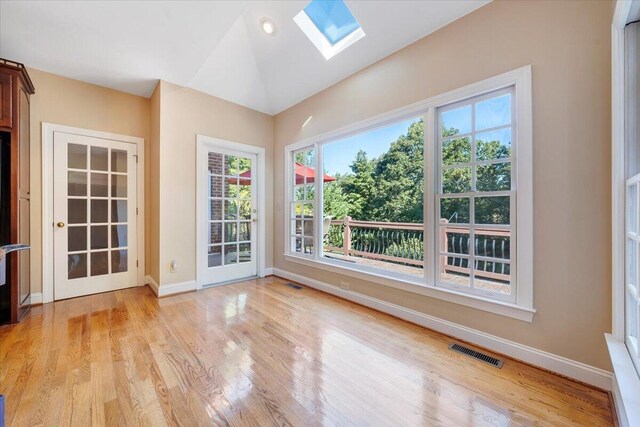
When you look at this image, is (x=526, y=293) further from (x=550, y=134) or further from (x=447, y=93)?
(x=447, y=93)

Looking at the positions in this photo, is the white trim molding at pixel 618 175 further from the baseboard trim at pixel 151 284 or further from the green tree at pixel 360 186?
the green tree at pixel 360 186

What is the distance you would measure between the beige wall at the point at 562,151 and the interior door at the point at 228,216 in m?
2.99

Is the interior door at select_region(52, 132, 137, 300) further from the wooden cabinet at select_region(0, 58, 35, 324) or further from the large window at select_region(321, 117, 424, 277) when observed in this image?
the large window at select_region(321, 117, 424, 277)

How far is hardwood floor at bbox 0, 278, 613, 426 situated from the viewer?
1392mm

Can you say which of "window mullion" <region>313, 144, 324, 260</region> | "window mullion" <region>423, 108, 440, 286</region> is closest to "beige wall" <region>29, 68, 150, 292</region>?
"window mullion" <region>313, 144, 324, 260</region>

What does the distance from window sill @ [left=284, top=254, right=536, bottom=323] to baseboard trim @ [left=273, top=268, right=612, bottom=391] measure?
200 millimetres

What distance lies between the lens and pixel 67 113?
3123 millimetres

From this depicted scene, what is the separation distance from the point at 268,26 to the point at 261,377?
11.8ft

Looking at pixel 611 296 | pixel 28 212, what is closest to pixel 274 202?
pixel 28 212

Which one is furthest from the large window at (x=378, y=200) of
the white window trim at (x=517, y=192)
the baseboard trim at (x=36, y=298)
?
the baseboard trim at (x=36, y=298)

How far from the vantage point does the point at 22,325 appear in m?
2.42

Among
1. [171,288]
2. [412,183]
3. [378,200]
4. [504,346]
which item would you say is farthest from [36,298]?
[412,183]

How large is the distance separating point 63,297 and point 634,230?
16.7ft

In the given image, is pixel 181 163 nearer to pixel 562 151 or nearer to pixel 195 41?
pixel 195 41
